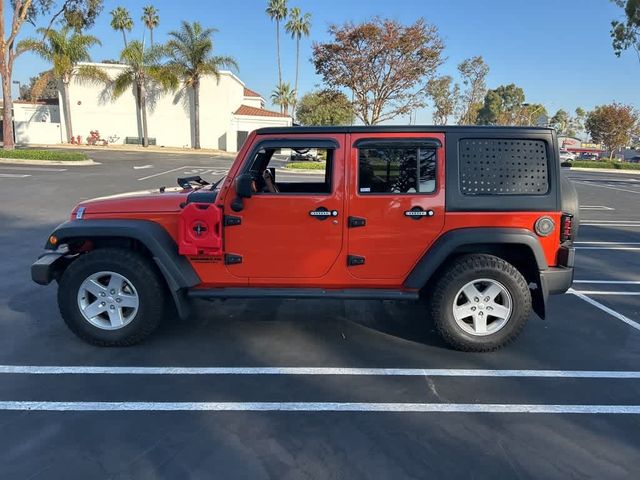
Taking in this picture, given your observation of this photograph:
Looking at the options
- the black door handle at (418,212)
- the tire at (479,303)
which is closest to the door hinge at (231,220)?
the black door handle at (418,212)

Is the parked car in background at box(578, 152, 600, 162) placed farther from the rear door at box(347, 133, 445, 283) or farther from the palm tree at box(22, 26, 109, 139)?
the rear door at box(347, 133, 445, 283)

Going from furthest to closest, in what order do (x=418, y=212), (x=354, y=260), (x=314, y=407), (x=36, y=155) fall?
(x=36, y=155) < (x=354, y=260) < (x=418, y=212) < (x=314, y=407)

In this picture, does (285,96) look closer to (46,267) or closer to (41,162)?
(41,162)

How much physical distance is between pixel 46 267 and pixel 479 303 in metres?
3.66

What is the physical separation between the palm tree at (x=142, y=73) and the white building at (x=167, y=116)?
0.72m

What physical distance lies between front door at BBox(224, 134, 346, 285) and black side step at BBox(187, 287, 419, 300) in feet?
0.30

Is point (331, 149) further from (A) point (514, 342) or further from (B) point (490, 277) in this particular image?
(A) point (514, 342)

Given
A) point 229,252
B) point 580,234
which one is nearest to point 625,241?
point 580,234

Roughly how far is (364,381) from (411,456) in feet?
2.93

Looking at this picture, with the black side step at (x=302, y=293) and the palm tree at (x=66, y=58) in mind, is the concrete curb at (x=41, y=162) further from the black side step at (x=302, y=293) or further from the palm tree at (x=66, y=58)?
the black side step at (x=302, y=293)

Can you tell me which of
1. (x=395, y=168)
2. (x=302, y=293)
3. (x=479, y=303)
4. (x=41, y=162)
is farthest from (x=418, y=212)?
(x=41, y=162)

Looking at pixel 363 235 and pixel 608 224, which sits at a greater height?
pixel 363 235

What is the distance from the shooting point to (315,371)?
12.1 ft

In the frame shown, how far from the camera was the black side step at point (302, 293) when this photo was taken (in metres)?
4.00
